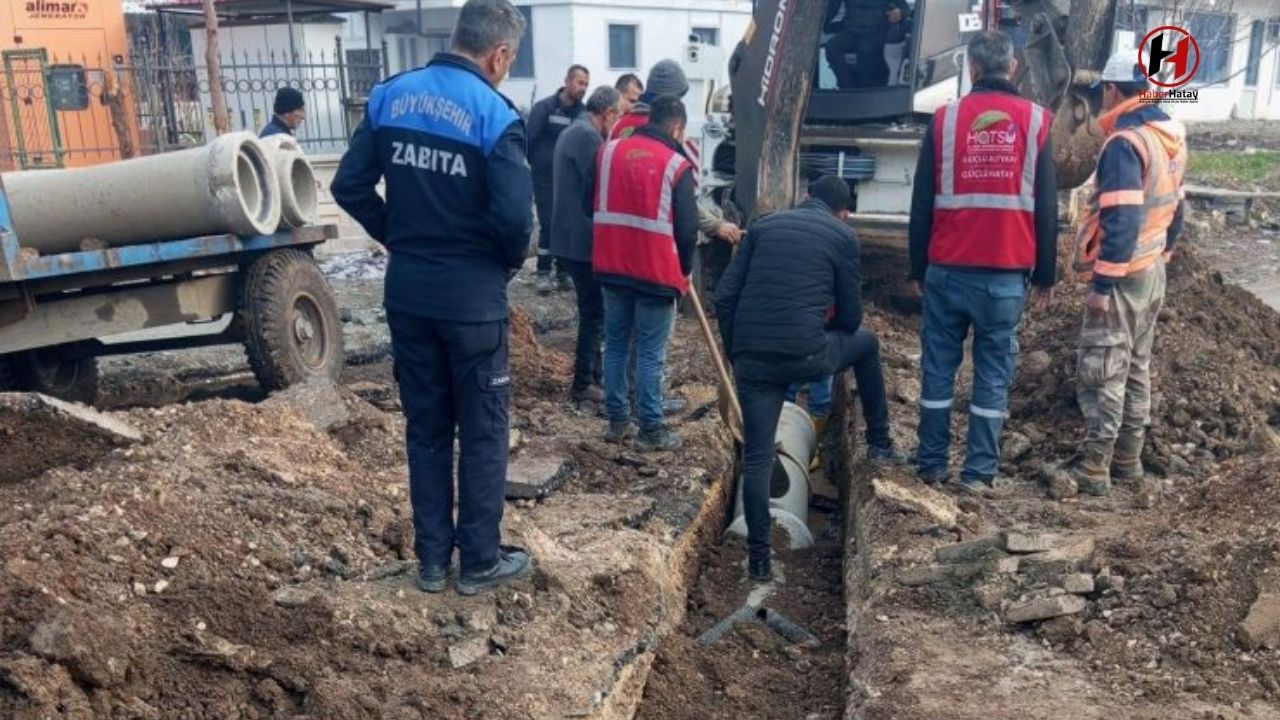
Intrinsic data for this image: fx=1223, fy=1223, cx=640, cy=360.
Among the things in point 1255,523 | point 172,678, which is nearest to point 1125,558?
point 1255,523

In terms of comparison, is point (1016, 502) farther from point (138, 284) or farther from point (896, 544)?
point (138, 284)

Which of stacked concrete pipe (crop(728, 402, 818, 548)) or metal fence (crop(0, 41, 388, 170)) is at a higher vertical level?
metal fence (crop(0, 41, 388, 170))

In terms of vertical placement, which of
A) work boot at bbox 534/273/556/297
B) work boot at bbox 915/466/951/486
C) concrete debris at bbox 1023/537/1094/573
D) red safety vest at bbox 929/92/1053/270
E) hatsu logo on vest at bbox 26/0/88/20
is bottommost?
work boot at bbox 534/273/556/297

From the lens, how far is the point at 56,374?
7129mm

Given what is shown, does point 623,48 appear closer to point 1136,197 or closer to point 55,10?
point 55,10

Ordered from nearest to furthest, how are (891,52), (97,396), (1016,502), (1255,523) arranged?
(1255,523) < (1016,502) < (97,396) < (891,52)

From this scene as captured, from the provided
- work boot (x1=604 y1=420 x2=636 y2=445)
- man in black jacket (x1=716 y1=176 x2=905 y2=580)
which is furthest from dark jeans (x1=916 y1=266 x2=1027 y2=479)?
work boot (x1=604 y1=420 x2=636 y2=445)

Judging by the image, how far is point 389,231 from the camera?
4223 millimetres

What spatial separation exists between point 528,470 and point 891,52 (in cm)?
504

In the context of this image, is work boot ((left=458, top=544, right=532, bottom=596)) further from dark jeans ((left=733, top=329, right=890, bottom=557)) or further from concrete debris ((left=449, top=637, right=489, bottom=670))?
dark jeans ((left=733, top=329, right=890, bottom=557))

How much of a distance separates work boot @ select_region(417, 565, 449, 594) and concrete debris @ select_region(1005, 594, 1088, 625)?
203 centimetres

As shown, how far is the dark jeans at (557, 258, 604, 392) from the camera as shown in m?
7.08

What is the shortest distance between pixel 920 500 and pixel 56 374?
16.3 feet

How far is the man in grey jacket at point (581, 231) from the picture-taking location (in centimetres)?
696
